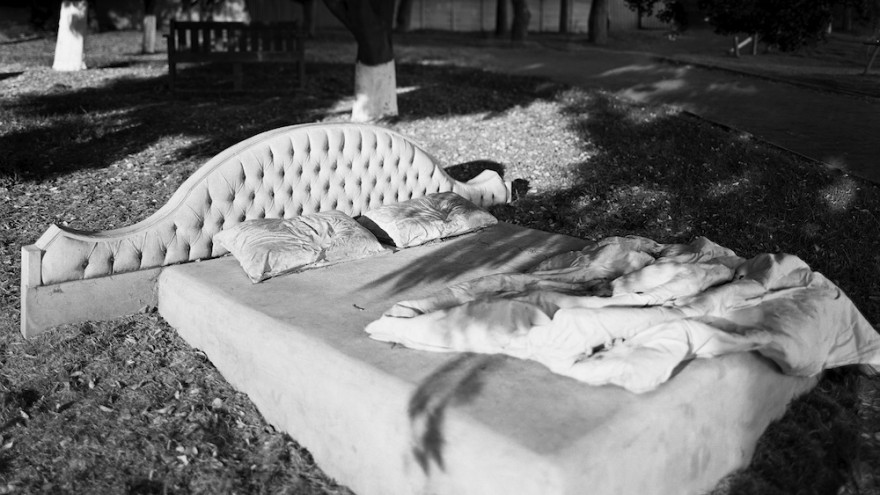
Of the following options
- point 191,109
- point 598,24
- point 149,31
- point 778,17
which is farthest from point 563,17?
point 191,109

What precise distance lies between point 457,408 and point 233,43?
1203 centimetres

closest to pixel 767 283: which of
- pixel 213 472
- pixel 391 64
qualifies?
pixel 213 472

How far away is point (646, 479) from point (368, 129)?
4.46 metres

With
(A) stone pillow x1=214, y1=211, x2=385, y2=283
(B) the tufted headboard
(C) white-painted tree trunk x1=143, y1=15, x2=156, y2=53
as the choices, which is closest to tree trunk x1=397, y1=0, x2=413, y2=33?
(C) white-painted tree trunk x1=143, y1=15, x2=156, y2=53

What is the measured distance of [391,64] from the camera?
40.9 ft

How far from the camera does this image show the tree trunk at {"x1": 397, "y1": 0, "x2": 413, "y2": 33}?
3025 cm

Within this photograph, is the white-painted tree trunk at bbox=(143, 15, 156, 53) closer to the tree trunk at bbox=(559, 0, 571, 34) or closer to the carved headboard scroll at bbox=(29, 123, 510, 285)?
the carved headboard scroll at bbox=(29, 123, 510, 285)

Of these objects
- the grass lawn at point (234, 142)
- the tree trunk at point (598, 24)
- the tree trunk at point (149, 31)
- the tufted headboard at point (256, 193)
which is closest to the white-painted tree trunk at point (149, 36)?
the tree trunk at point (149, 31)

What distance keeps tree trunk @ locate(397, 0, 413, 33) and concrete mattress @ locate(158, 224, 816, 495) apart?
25.9 meters

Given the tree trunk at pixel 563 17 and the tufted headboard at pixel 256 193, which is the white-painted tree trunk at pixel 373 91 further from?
the tree trunk at pixel 563 17

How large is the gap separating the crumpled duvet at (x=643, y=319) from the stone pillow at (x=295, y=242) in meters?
1.28

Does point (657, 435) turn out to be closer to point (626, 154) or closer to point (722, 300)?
point (722, 300)

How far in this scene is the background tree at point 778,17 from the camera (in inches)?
465

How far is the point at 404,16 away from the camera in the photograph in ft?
100
